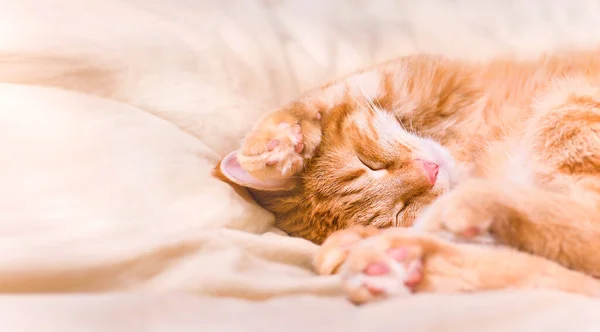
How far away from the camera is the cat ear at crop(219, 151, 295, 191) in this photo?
1.26 m

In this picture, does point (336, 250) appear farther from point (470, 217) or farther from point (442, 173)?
point (442, 173)

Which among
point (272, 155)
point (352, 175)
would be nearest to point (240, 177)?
point (272, 155)

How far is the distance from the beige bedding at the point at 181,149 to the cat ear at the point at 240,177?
51mm

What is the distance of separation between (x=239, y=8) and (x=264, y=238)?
0.98m

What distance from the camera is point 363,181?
4.38ft

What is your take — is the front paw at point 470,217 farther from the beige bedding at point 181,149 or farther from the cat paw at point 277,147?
the cat paw at point 277,147

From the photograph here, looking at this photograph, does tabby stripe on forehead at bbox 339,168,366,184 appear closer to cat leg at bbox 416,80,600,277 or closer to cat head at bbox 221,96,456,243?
cat head at bbox 221,96,456,243

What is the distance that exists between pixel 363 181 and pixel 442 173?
0.64ft

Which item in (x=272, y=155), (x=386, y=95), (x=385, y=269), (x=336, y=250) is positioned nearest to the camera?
(x=385, y=269)

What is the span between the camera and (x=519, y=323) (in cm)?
65

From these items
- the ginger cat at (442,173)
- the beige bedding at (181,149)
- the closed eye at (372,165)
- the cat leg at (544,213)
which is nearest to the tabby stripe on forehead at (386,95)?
the ginger cat at (442,173)

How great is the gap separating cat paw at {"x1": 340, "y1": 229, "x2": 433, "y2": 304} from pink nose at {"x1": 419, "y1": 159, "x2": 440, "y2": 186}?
1.53 ft

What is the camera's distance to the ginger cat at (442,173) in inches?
31.6

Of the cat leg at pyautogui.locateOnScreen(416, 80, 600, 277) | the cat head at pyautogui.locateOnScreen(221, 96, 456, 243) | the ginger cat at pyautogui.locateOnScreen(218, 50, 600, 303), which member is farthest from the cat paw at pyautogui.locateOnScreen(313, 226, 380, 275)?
the cat head at pyautogui.locateOnScreen(221, 96, 456, 243)
